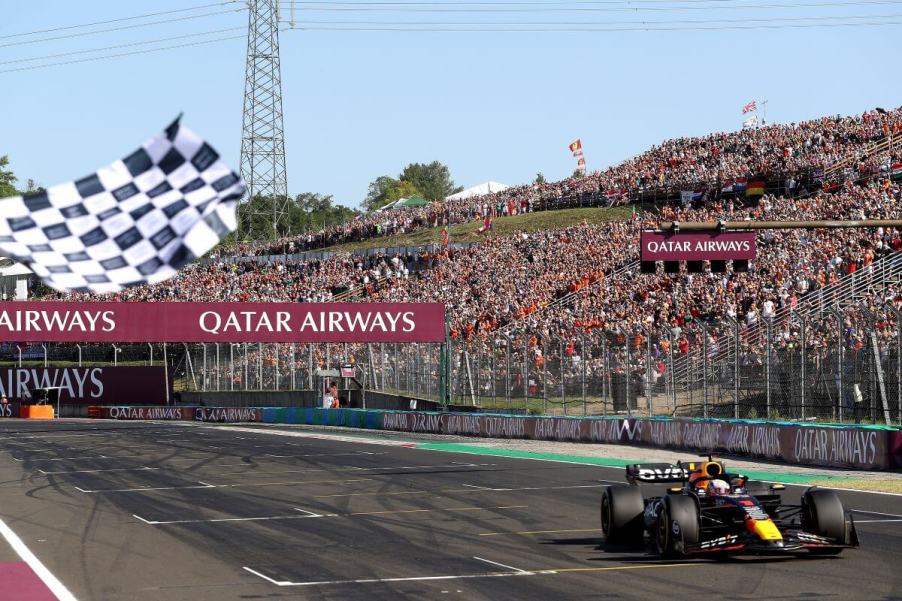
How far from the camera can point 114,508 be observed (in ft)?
64.8

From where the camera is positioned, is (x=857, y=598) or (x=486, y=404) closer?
(x=857, y=598)

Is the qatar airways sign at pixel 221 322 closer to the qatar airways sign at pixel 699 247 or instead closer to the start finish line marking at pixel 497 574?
the qatar airways sign at pixel 699 247

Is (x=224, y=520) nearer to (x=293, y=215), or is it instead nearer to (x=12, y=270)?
(x=12, y=270)

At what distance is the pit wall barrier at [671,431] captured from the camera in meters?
23.8

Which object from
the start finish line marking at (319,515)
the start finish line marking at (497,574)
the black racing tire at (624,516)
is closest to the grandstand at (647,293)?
the start finish line marking at (319,515)

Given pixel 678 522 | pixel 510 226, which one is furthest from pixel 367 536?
pixel 510 226

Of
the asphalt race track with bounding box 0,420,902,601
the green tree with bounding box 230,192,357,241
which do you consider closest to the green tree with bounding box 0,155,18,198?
the green tree with bounding box 230,192,357,241

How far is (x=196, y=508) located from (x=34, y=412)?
144 ft

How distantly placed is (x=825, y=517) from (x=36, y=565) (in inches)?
323

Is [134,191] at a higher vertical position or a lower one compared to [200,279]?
lower

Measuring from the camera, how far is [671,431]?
30328 millimetres

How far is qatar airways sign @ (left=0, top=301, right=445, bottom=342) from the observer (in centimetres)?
4909

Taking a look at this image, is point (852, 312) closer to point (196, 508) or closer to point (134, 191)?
point (196, 508)

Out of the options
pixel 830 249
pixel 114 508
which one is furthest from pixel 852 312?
pixel 114 508
